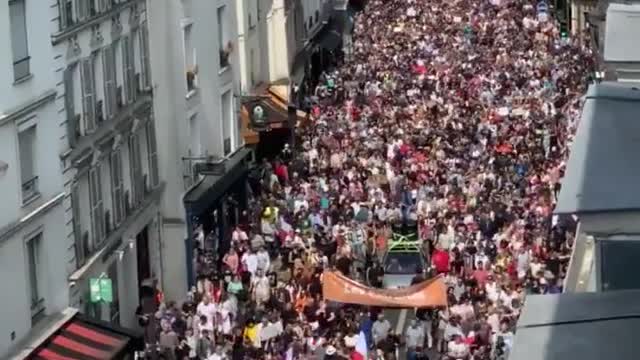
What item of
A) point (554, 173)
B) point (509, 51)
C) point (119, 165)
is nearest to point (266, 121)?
point (554, 173)

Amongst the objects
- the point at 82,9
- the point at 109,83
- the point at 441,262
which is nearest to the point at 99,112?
the point at 109,83

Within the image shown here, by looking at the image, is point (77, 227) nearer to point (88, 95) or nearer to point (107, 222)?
point (107, 222)

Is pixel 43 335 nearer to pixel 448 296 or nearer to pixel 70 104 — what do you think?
pixel 70 104

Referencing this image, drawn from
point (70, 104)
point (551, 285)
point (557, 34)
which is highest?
point (70, 104)

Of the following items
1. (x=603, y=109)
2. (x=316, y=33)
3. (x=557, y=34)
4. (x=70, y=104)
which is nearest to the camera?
(x=603, y=109)

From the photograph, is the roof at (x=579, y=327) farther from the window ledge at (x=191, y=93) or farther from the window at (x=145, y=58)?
the window ledge at (x=191, y=93)

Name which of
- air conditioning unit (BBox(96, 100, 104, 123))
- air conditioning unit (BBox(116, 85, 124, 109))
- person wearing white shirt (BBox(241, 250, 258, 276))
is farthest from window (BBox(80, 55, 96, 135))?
person wearing white shirt (BBox(241, 250, 258, 276))

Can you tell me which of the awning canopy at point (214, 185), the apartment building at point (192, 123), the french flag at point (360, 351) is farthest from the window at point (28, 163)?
the awning canopy at point (214, 185)
